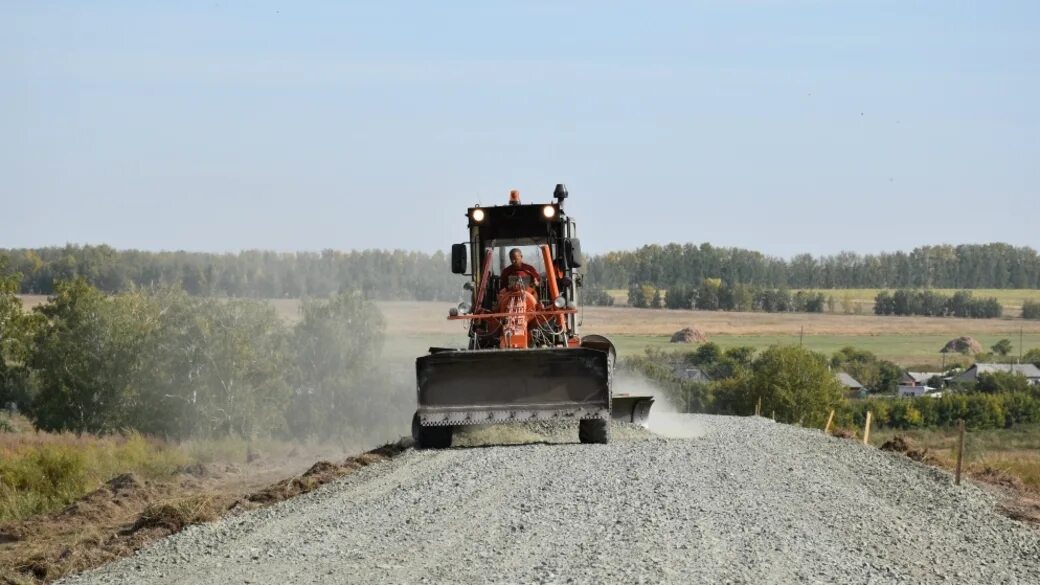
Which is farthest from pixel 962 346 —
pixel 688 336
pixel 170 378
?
pixel 170 378

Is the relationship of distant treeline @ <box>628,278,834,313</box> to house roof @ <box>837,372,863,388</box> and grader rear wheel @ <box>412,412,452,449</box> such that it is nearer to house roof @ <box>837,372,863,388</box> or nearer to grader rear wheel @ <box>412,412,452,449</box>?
house roof @ <box>837,372,863,388</box>

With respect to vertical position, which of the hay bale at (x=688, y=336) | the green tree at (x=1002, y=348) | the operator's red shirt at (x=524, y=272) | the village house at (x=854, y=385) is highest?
the operator's red shirt at (x=524, y=272)

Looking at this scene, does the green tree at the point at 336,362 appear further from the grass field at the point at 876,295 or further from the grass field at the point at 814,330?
the grass field at the point at 876,295

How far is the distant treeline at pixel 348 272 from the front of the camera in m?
74.7

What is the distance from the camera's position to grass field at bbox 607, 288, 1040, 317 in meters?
143

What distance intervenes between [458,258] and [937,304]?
130 meters

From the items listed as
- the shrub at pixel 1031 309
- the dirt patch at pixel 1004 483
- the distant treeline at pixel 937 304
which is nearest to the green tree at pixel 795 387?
the dirt patch at pixel 1004 483

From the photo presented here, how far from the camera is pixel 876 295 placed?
150 m

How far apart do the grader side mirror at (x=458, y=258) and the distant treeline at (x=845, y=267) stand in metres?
117

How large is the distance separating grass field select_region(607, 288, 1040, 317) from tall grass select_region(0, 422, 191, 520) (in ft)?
352

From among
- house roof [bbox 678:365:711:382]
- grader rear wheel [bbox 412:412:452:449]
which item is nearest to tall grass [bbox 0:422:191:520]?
Result: grader rear wheel [bbox 412:412:452:449]

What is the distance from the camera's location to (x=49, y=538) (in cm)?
2120

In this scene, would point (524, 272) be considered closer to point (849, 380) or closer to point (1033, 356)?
point (849, 380)

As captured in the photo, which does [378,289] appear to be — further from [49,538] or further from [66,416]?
[49,538]
